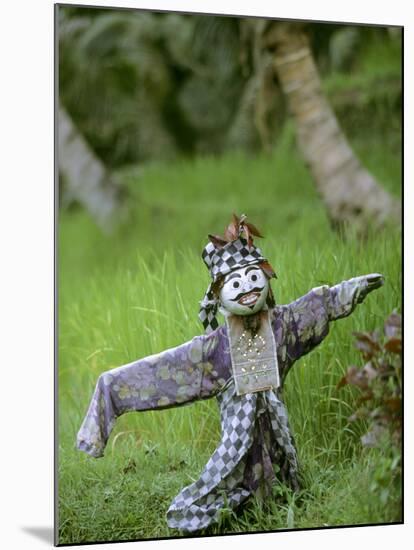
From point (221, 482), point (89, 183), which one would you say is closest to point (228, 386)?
point (221, 482)

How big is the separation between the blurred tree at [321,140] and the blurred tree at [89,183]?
1059 mm

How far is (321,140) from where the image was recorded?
Result: 6055 millimetres

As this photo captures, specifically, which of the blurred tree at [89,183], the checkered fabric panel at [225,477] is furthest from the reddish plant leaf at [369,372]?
the blurred tree at [89,183]

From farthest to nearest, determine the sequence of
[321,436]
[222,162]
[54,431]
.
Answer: [222,162]
[321,436]
[54,431]

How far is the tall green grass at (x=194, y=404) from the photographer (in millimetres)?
5160

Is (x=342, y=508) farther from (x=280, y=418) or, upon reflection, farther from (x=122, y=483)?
(x=122, y=483)

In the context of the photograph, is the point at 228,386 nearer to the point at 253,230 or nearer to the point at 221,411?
the point at 221,411

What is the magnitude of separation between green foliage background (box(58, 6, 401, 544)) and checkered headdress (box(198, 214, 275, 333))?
12 centimetres

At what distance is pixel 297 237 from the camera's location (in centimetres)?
570

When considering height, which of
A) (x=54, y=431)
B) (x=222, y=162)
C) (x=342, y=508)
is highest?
(x=222, y=162)

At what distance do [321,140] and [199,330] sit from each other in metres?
1.32

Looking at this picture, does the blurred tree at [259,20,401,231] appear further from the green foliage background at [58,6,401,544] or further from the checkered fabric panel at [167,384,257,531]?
the checkered fabric panel at [167,384,257,531]
